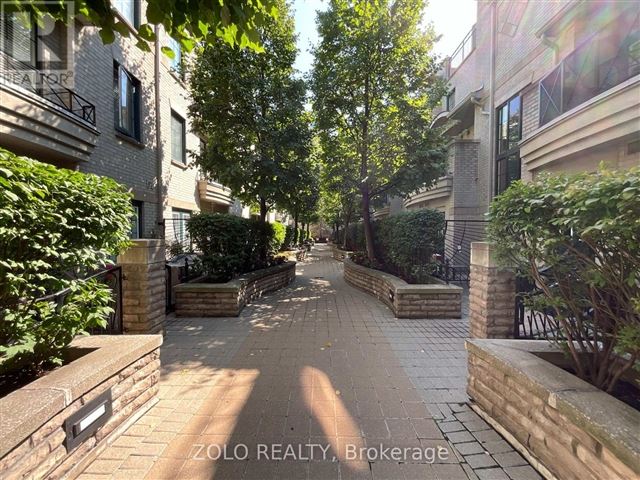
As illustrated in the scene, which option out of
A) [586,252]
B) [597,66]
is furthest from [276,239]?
[586,252]

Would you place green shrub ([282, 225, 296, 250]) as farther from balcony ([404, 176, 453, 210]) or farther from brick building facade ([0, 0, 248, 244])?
balcony ([404, 176, 453, 210])

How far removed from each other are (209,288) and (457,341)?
457 centimetres

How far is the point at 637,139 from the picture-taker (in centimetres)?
507

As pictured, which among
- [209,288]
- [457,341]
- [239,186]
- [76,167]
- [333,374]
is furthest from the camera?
[239,186]

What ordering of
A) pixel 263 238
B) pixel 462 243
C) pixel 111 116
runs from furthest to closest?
pixel 462 243
pixel 263 238
pixel 111 116

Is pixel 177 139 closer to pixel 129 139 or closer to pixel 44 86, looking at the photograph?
pixel 129 139

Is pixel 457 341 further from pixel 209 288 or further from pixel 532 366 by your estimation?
Answer: pixel 209 288

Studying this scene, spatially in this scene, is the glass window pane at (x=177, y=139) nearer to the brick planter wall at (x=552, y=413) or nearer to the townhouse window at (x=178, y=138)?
the townhouse window at (x=178, y=138)

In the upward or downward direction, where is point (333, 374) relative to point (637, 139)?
downward

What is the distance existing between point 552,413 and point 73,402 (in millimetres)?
3252

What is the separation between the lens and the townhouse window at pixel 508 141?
959cm

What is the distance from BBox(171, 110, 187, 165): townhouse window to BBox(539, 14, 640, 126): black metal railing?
11263 mm

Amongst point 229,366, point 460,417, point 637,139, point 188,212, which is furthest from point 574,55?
point 188,212

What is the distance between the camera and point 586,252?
2463 millimetres
